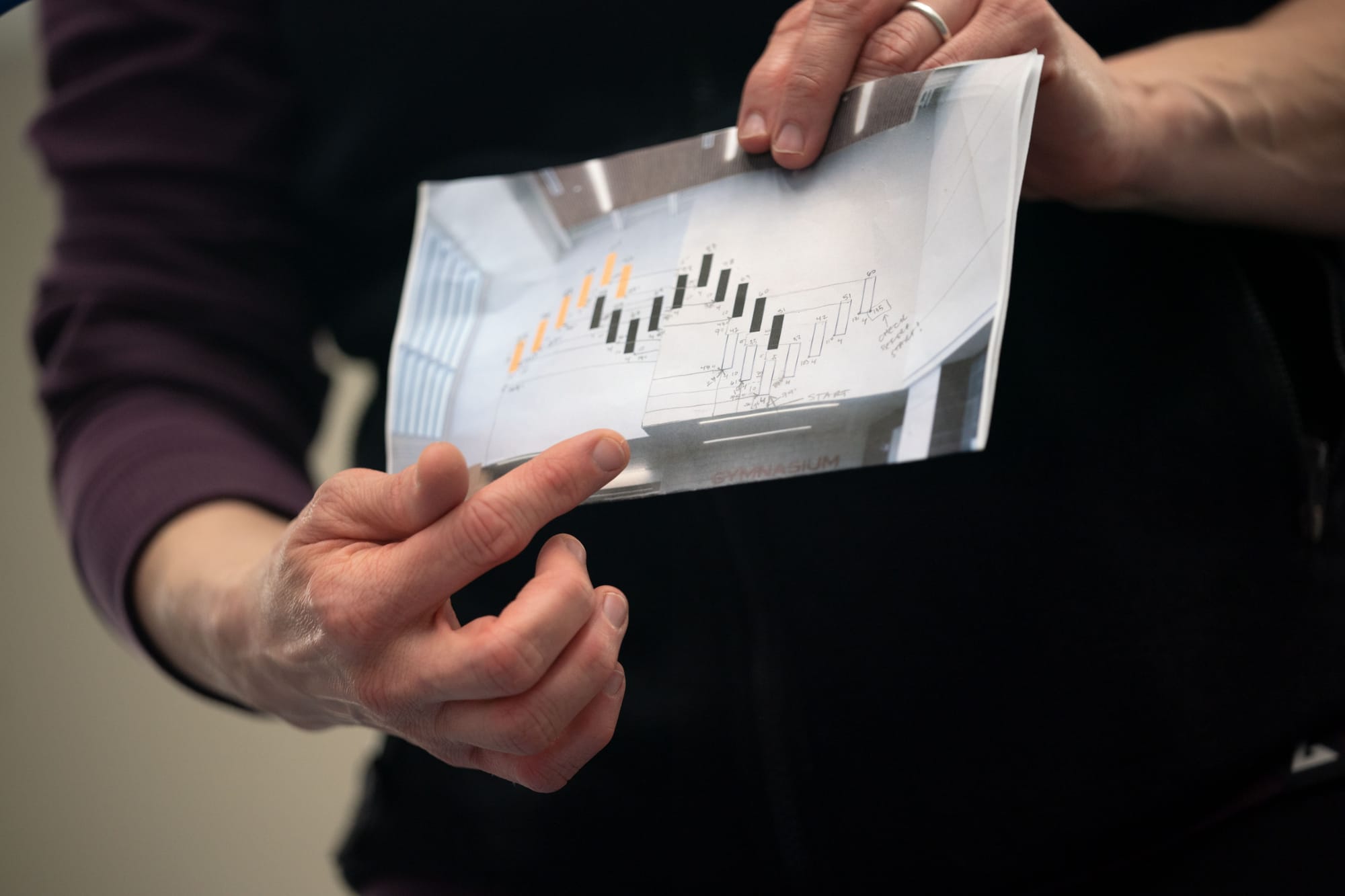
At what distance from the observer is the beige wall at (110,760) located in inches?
20.9

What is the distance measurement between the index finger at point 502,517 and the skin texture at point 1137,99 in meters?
0.16

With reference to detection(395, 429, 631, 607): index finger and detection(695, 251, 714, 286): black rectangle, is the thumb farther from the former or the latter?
detection(695, 251, 714, 286): black rectangle

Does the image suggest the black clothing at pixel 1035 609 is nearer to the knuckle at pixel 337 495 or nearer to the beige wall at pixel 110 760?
the knuckle at pixel 337 495

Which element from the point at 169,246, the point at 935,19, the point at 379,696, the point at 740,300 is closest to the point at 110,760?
the point at 169,246

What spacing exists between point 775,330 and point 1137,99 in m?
0.19

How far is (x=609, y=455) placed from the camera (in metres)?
0.27

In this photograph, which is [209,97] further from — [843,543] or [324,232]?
[843,543]

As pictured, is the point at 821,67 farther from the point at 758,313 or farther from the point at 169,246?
the point at 169,246

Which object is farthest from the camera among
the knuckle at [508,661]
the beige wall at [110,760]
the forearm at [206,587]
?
the beige wall at [110,760]

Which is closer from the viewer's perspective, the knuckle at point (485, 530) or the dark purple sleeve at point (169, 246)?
the knuckle at point (485, 530)

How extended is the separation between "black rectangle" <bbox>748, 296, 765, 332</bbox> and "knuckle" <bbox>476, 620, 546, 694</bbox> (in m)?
0.14

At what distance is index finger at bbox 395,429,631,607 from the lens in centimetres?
26

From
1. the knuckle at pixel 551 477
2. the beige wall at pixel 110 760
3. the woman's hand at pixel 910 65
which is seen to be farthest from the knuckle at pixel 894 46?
the beige wall at pixel 110 760

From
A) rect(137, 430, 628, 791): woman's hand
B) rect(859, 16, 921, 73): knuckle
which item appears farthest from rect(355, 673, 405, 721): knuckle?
rect(859, 16, 921, 73): knuckle
